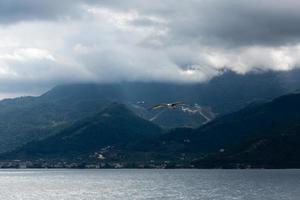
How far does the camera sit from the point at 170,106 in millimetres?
A: 59031

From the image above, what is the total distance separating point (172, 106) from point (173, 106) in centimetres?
29

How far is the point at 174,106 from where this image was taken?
190 ft

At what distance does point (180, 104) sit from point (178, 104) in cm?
38

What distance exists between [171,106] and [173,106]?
0.68m

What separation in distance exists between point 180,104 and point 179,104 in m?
0.13

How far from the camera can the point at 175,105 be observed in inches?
2280

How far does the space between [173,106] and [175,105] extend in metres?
0.35

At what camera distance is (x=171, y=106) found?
5884cm

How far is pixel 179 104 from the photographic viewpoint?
57.6 m

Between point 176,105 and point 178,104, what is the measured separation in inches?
12.7

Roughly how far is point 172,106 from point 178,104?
2.80 ft

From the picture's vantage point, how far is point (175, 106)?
58.1 meters

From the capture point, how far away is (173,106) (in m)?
58.2

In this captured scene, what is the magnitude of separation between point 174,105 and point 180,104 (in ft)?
2.21
